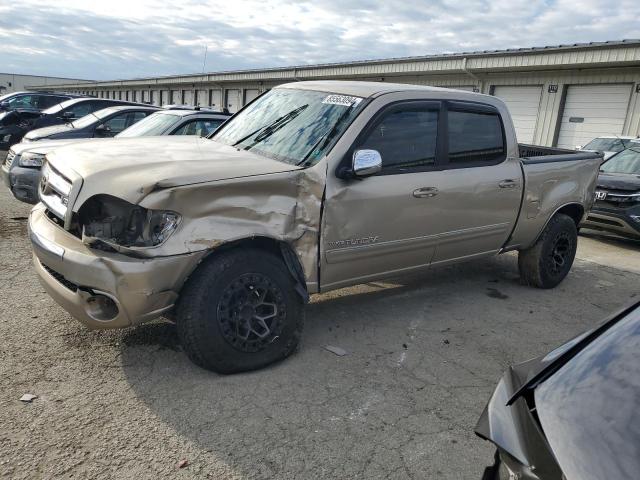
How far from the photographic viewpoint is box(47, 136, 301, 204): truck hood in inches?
120

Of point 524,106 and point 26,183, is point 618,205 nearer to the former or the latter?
point 26,183

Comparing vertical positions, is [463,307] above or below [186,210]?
below

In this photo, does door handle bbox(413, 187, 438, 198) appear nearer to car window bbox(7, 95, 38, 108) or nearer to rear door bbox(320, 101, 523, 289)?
rear door bbox(320, 101, 523, 289)

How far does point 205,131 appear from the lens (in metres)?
8.11

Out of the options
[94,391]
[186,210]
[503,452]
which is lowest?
[94,391]

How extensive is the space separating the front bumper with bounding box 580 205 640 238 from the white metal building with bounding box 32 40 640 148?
6.89m

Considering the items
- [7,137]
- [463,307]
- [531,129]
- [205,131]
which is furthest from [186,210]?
[531,129]

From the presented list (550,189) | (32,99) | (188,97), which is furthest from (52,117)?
(188,97)

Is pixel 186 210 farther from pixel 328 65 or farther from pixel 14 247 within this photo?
pixel 328 65

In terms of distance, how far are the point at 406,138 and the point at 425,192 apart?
1.50 feet

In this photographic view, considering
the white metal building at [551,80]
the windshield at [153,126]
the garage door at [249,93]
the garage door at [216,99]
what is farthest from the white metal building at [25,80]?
the windshield at [153,126]

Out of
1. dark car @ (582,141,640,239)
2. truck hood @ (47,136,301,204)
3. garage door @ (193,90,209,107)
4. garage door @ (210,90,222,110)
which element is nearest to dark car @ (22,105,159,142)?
truck hood @ (47,136,301,204)

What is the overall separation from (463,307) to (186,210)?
307 centimetres

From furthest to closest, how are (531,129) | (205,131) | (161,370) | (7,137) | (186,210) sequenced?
(531,129) < (7,137) < (205,131) < (161,370) < (186,210)
